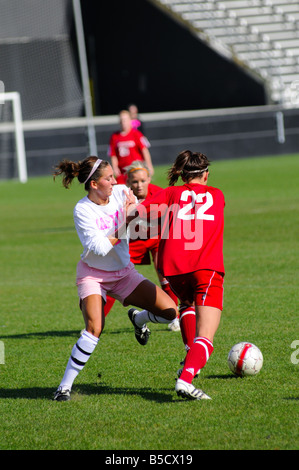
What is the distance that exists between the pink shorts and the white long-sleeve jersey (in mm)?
44

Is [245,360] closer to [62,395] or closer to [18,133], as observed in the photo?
[62,395]

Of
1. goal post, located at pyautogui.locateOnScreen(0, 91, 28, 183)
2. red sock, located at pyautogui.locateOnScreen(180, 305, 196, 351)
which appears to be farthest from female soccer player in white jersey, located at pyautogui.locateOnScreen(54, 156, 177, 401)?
goal post, located at pyautogui.locateOnScreen(0, 91, 28, 183)

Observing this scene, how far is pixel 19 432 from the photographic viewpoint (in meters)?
4.74

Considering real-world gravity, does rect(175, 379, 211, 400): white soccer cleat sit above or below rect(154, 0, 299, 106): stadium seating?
below

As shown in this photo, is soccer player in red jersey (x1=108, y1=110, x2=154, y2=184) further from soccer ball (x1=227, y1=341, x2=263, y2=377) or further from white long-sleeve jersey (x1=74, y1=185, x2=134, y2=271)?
soccer ball (x1=227, y1=341, x2=263, y2=377)

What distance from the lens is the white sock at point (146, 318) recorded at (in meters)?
5.95

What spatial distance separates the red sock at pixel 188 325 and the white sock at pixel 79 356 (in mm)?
671

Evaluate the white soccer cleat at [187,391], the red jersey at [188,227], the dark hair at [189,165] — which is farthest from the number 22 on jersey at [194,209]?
the white soccer cleat at [187,391]

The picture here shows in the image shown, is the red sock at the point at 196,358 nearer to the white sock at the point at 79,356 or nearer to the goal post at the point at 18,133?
the white sock at the point at 79,356

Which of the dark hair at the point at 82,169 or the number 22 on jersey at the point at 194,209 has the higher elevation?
the dark hair at the point at 82,169

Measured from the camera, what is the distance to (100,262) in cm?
554

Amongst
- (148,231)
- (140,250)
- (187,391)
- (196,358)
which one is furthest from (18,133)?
(187,391)

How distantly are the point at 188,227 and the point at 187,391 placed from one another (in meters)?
1.10

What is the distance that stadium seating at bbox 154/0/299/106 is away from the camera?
33.1 m
